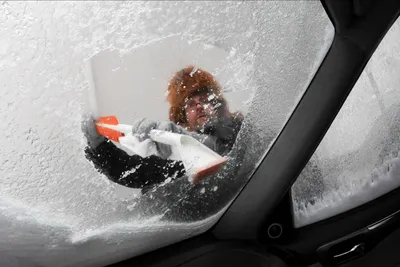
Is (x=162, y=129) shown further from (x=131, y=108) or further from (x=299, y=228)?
(x=299, y=228)

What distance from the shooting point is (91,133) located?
4.71 ft

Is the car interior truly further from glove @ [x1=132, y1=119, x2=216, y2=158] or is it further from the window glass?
glove @ [x1=132, y1=119, x2=216, y2=158]

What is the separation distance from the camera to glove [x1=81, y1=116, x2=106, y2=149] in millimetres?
1418

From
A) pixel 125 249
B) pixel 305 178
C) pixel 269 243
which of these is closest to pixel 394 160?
pixel 305 178

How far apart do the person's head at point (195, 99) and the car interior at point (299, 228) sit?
24 centimetres

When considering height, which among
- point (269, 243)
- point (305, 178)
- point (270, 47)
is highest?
point (270, 47)

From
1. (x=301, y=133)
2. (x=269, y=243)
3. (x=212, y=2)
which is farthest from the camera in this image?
(x=269, y=243)

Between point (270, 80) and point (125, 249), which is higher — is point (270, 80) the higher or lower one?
the higher one

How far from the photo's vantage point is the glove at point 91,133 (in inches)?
55.8

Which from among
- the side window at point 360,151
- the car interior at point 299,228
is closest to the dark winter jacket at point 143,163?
the car interior at point 299,228

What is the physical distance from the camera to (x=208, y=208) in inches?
66.9

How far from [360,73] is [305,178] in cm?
35

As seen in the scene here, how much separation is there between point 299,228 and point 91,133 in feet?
2.40

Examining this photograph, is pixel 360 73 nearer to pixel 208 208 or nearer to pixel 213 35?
Result: pixel 213 35
